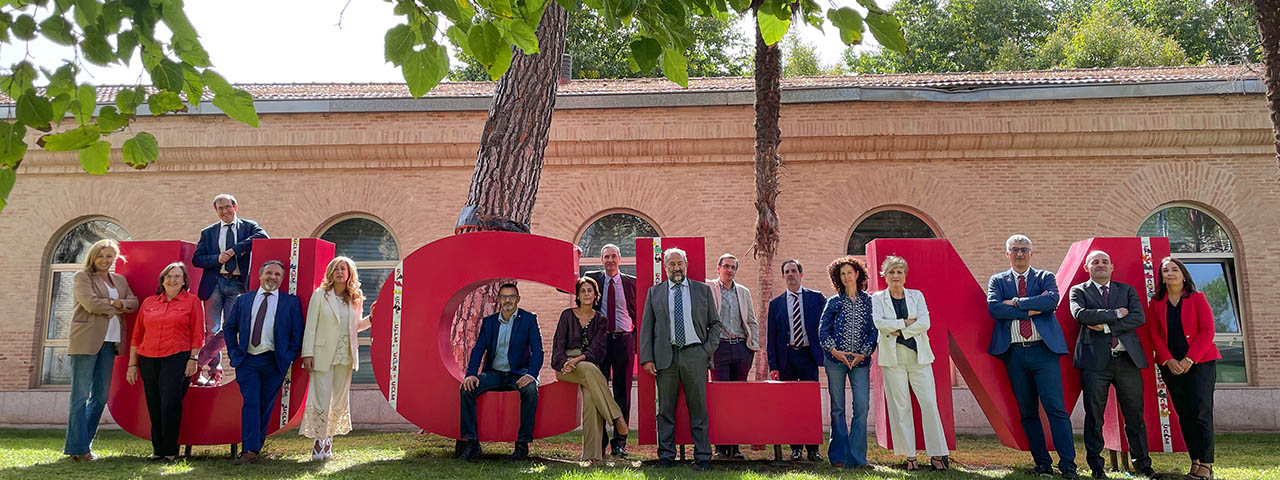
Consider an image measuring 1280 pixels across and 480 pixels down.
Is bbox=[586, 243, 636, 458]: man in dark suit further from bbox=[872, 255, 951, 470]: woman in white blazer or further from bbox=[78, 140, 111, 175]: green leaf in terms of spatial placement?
bbox=[78, 140, 111, 175]: green leaf

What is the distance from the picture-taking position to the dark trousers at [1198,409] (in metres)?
6.98

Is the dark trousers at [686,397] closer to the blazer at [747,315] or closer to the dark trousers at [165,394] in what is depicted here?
the blazer at [747,315]

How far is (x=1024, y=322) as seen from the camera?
23.3 feet

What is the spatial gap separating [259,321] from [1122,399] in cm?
730

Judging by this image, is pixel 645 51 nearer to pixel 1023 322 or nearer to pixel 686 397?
pixel 686 397

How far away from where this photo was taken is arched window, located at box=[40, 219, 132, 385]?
41.6ft

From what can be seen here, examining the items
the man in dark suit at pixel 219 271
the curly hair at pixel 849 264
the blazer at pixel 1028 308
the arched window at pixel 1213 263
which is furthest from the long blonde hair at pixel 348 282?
the arched window at pixel 1213 263

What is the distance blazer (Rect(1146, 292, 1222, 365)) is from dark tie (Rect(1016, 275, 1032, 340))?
3.74ft

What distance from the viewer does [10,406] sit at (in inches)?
477

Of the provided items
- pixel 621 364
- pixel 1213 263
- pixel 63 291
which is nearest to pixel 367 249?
pixel 63 291

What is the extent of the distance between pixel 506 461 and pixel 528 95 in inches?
140

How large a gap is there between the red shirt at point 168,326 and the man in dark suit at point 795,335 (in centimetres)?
517

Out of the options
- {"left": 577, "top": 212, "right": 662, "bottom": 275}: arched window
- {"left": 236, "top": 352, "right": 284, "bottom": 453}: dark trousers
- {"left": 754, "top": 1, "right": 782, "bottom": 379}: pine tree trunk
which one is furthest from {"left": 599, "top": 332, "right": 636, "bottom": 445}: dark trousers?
{"left": 577, "top": 212, "right": 662, "bottom": 275}: arched window

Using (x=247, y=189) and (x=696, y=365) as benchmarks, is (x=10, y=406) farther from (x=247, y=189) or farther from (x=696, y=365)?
(x=696, y=365)
